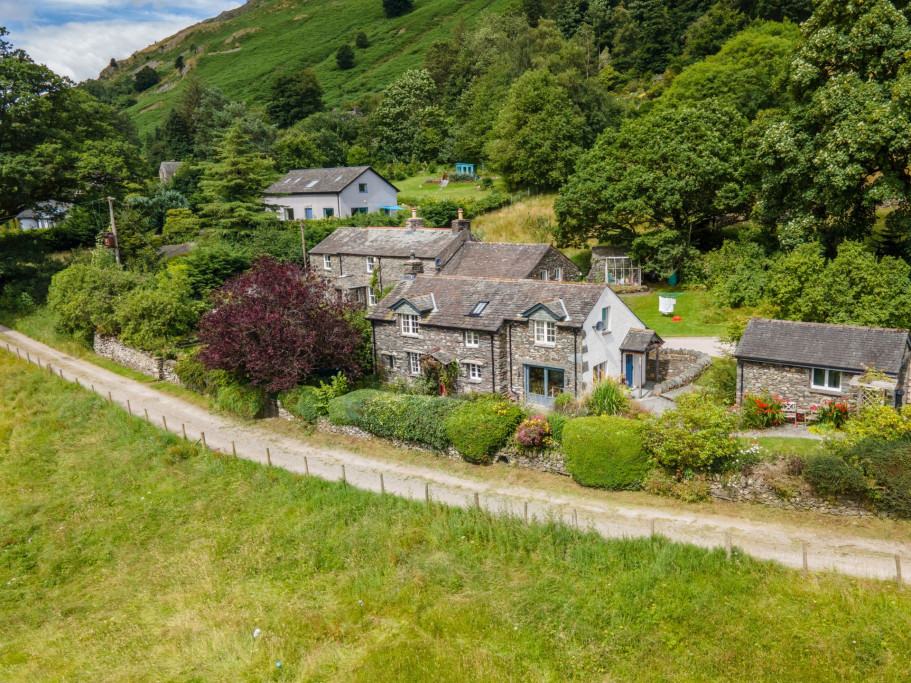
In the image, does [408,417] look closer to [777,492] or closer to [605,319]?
[605,319]

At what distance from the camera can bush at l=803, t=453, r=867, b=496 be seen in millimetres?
18000

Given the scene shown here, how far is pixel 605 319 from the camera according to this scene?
29.9 meters

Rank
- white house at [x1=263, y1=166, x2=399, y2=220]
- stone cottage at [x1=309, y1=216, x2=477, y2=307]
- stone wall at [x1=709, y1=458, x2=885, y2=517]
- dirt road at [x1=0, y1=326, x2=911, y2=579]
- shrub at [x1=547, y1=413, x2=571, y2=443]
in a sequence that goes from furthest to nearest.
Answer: white house at [x1=263, y1=166, x2=399, y2=220] → stone cottage at [x1=309, y1=216, x2=477, y2=307] → shrub at [x1=547, y1=413, x2=571, y2=443] → stone wall at [x1=709, y1=458, x2=885, y2=517] → dirt road at [x1=0, y1=326, x2=911, y2=579]

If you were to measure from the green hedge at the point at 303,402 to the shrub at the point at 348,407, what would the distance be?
0.86 metres

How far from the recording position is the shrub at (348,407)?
27266 millimetres

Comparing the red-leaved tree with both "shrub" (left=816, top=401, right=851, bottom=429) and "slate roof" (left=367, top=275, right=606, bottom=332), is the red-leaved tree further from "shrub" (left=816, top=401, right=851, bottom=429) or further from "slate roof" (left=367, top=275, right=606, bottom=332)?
"shrub" (left=816, top=401, right=851, bottom=429)

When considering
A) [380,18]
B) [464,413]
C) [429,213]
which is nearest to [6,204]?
[429,213]

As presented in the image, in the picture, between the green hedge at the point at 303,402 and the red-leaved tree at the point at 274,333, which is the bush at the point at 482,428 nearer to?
the green hedge at the point at 303,402

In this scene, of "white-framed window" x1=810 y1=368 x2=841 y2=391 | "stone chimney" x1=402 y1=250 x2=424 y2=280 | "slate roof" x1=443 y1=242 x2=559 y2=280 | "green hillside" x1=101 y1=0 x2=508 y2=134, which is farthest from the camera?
"green hillside" x1=101 y1=0 x2=508 y2=134

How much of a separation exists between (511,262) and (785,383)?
59.4 feet

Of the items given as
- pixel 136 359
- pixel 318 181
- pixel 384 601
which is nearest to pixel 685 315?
pixel 384 601

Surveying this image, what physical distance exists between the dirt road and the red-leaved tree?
287cm

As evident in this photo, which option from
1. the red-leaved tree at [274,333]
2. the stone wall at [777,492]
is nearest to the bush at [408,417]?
the red-leaved tree at [274,333]

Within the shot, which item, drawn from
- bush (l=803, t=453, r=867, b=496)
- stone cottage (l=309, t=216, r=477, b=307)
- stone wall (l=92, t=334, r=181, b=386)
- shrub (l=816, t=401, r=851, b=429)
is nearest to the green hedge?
stone wall (l=92, t=334, r=181, b=386)
